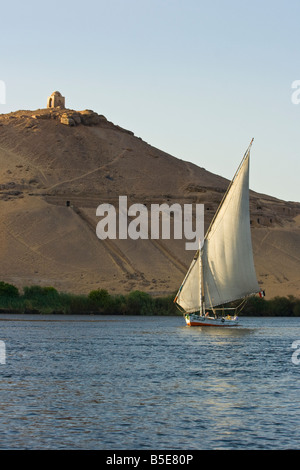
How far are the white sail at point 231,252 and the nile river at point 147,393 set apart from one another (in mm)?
6289

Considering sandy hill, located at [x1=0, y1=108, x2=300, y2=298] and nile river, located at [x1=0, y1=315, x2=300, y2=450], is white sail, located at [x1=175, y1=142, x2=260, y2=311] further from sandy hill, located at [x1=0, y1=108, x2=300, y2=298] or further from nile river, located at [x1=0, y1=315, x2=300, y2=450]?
sandy hill, located at [x1=0, y1=108, x2=300, y2=298]

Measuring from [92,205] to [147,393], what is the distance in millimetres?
68702

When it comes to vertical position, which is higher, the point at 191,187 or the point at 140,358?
the point at 191,187

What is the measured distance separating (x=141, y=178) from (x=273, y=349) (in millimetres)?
66984

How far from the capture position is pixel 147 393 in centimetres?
1911

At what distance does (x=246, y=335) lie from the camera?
3797cm

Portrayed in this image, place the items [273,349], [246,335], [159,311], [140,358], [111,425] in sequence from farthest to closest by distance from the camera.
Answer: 1. [159,311]
2. [246,335]
3. [273,349]
4. [140,358]
5. [111,425]

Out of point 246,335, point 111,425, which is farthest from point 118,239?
point 111,425

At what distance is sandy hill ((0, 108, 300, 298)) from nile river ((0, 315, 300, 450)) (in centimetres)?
3518

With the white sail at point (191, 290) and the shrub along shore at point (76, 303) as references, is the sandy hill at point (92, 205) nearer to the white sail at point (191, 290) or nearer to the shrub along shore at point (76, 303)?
the shrub along shore at point (76, 303)

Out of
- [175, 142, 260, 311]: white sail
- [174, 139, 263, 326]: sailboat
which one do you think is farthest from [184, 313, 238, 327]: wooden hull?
[175, 142, 260, 311]: white sail

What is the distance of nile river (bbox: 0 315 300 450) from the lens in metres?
14.2
